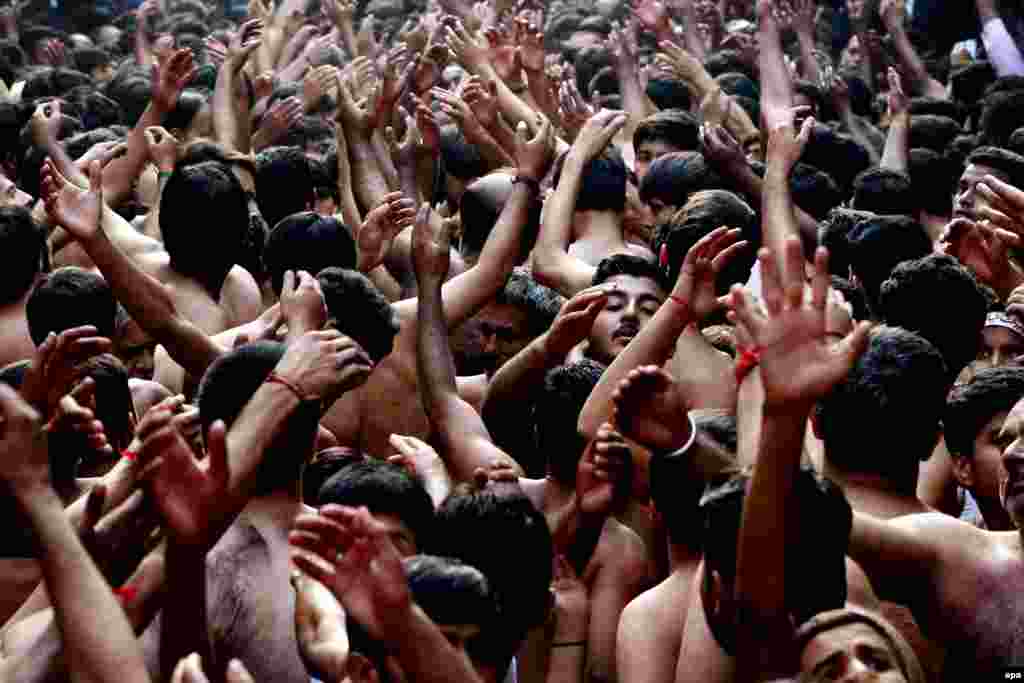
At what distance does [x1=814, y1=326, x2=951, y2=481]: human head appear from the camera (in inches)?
139

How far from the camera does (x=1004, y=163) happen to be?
582cm

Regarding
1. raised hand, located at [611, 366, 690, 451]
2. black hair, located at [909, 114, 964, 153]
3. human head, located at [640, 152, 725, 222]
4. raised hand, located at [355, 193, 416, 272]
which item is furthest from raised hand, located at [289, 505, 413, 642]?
black hair, located at [909, 114, 964, 153]

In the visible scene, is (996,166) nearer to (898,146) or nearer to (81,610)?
(898,146)

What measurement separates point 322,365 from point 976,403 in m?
1.51

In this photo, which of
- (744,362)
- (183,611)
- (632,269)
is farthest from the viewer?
(632,269)

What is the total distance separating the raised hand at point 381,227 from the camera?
17.3 feet

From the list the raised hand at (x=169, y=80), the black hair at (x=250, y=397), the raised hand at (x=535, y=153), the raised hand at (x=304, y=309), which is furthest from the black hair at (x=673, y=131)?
the black hair at (x=250, y=397)

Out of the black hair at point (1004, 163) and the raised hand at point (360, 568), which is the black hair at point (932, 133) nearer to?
the black hair at point (1004, 163)

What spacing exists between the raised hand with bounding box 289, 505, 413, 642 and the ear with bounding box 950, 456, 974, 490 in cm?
174

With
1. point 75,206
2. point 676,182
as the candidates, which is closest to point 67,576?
point 75,206

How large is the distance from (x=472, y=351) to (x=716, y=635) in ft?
8.39

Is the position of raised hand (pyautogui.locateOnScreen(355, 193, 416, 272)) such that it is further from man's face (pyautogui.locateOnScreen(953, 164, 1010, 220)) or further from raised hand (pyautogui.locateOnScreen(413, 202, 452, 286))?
man's face (pyautogui.locateOnScreen(953, 164, 1010, 220))

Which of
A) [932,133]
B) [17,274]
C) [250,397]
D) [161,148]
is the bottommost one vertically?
[932,133]

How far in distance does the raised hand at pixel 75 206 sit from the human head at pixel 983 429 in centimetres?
209
